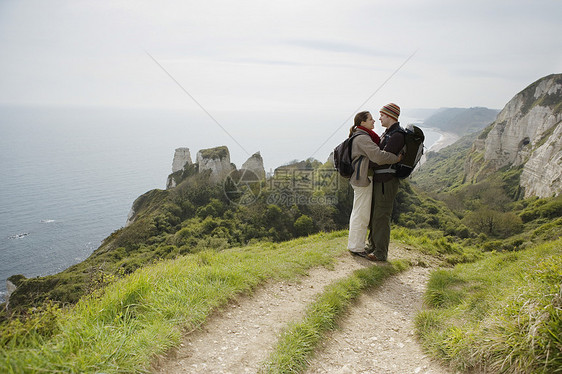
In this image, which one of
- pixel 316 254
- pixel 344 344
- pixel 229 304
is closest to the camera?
pixel 344 344

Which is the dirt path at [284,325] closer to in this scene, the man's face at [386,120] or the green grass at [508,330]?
the green grass at [508,330]

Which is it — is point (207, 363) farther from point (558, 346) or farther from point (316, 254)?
point (316, 254)

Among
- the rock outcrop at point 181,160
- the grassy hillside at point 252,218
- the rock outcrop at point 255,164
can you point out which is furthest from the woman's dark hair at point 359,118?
the rock outcrop at point 181,160

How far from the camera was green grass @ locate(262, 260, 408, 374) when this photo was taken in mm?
3131

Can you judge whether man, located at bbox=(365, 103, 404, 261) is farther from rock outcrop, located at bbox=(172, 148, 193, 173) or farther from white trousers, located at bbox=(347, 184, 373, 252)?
rock outcrop, located at bbox=(172, 148, 193, 173)

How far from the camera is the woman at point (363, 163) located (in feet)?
20.2

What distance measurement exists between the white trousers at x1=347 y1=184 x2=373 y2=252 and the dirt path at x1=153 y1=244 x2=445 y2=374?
1.75 meters

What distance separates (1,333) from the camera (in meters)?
2.38

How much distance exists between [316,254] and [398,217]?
1810 inches

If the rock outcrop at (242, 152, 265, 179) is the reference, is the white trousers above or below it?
above

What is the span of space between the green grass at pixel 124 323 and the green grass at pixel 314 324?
41.1 inches

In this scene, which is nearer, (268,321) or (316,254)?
(268,321)

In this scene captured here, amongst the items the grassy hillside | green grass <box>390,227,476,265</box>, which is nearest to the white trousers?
green grass <box>390,227,476,265</box>

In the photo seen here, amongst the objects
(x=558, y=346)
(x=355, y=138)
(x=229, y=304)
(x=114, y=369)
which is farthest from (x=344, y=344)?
(x=355, y=138)
